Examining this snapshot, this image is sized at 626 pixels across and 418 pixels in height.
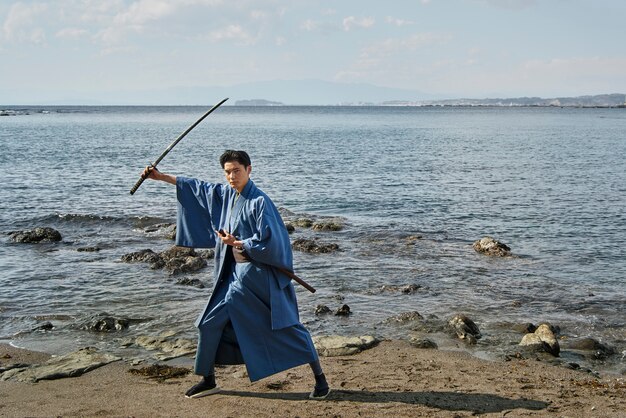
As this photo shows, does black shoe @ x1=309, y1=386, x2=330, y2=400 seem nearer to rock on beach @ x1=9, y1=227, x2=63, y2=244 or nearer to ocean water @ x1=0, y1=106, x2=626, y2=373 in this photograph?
ocean water @ x1=0, y1=106, x2=626, y2=373

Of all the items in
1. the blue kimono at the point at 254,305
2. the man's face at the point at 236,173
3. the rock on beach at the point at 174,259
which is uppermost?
the man's face at the point at 236,173

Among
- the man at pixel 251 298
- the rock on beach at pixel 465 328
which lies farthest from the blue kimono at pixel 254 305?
the rock on beach at pixel 465 328

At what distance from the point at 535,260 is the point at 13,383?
11.8 m

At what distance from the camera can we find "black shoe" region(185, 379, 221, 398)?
7074 millimetres

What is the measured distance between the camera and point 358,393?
23.8ft

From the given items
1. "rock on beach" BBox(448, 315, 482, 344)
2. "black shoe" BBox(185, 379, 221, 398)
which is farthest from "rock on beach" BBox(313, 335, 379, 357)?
"black shoe" BBox(185, 379, 221, 398)

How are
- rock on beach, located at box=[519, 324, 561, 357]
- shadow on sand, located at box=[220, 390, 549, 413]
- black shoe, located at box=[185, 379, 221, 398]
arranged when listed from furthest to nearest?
rock on beach, located at box=[519, 324, 561, 357] → black shoe, located at box=[185, 379, 221, 398] → shadow on sand, located at box=[220, 390, 549, 413]

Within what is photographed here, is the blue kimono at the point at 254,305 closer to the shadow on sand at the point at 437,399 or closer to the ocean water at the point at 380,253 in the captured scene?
the shadow on sand at the point at 437,399

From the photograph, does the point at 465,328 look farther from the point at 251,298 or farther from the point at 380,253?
the point at 380,253

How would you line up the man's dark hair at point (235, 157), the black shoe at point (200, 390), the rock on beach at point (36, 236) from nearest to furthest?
1. the man's dark hair at point (235, 157)
2. the black shoe at point (200, 390)
3. the rock on beach at point (36, 236)

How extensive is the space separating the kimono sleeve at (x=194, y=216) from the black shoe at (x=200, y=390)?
4.61 feet

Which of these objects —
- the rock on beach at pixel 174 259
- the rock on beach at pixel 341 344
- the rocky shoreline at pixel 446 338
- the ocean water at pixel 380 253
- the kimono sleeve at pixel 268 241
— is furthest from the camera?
the rock on beach at pixel 174 259

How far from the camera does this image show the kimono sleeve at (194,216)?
737 cm

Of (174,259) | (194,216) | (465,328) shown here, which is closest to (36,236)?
(174,259)
